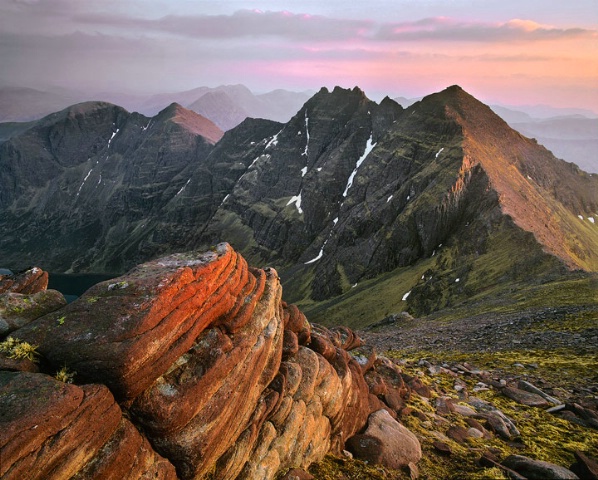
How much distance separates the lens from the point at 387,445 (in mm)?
20172

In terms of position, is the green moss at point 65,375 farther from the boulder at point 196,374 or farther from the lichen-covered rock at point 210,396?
the lichen-covered rock at point 210,396

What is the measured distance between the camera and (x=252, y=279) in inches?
822

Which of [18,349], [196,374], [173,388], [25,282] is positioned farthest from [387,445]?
[25,282]

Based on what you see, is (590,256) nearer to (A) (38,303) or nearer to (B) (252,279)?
(B) (252,279)

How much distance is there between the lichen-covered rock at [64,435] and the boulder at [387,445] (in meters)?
10.6

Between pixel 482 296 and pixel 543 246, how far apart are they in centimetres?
2876

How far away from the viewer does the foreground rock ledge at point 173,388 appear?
12.2 meters

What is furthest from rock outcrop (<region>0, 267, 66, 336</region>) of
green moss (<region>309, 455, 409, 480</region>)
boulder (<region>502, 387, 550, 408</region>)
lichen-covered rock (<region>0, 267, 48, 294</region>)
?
boulder (<region>502, 387, 550, 408</region>)

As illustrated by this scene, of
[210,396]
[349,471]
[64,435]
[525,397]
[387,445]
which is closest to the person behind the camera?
[64,435]

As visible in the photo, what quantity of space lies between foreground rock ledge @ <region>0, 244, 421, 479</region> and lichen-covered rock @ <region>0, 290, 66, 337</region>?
2.62 ft

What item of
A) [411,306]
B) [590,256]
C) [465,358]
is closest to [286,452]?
[465,358]

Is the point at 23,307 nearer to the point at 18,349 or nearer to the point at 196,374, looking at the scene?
the point at 18,349

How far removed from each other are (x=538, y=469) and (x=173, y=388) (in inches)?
618

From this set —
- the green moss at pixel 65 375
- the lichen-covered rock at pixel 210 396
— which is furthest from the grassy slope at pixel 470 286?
the green moss at pixel 65 375
